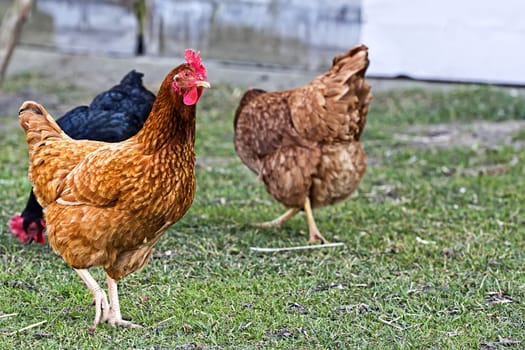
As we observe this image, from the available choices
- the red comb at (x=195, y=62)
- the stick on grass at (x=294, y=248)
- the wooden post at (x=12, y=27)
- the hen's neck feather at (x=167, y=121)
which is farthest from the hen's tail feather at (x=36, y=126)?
the wooden post at (x=12, y=27)

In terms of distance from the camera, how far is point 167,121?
143 inches

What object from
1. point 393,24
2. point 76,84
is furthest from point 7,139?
point 393,24

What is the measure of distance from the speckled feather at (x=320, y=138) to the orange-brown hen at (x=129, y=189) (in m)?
1.76

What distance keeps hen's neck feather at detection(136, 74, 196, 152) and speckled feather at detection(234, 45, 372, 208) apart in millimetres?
1838

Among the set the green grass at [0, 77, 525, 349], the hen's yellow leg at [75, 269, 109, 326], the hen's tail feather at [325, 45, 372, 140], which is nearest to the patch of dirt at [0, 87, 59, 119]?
the green grass at [0, 77, 525, 349]

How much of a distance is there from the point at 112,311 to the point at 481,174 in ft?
14.9

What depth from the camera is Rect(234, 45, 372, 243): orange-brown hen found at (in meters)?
5.36

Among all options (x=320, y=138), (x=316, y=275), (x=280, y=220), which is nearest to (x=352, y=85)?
(x=320, y=138)

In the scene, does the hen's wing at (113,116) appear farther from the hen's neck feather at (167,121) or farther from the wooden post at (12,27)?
the wooden post at (12,27)

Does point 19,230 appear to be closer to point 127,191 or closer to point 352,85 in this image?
point 127,191

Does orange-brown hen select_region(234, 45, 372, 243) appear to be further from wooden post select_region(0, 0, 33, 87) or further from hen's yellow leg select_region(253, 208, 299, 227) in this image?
wooden post select_region(0, 0, 33, 87)

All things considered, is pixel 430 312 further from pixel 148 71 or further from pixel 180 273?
pixel 148 71

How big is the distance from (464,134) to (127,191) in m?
6.04

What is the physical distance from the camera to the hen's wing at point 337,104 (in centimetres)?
534
